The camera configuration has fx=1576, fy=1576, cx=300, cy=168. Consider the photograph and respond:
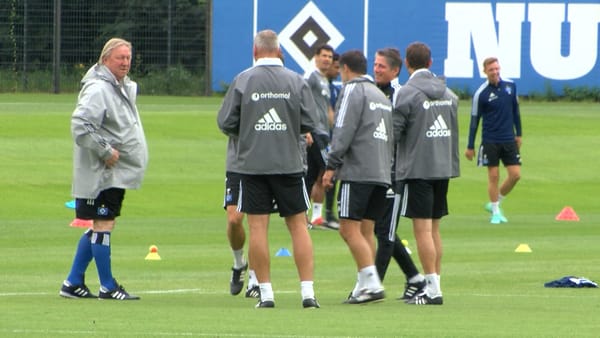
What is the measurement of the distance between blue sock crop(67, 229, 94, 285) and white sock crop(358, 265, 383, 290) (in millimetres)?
2158

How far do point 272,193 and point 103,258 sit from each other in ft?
5.12

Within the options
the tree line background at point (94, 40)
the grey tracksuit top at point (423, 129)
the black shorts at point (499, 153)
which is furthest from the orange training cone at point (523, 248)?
the tree line background at point (94, 40)

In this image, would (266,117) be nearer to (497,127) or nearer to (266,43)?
(266,43)

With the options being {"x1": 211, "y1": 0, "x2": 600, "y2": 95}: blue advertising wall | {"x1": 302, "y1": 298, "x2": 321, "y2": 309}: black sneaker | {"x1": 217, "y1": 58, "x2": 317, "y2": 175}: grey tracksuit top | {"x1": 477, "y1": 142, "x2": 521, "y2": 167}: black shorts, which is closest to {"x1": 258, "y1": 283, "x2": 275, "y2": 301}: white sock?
{"x1": 302, "y1": 298, "x2": 321, "y2": 309}: black sneaker

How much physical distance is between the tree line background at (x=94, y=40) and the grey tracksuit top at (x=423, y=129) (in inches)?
1053

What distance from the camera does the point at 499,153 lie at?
21.6 metres

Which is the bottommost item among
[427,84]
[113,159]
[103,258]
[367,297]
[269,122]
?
[367,297]

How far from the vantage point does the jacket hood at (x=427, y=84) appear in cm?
1232

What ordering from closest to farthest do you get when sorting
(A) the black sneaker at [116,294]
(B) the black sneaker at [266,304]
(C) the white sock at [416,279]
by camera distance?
(B) the black sneaker at [266,304]
(A) the black sneaker at [116,294]
(C) the white sock at [416,279]

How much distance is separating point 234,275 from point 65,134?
18.6 meters

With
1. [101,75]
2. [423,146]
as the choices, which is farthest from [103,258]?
[423,146]

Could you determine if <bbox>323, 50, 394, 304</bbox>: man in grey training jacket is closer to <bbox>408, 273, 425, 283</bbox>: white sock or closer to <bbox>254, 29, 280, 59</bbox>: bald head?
<bbox>408, 273, 425, 283</bbox>: white sock

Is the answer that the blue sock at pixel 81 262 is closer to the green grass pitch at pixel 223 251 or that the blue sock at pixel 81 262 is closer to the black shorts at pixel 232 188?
the green grass pitch at pixel 223 251

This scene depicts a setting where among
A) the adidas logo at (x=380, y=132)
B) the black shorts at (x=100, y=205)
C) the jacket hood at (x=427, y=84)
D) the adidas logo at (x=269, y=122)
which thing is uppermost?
the jacket hood at (x=427, y=84)
